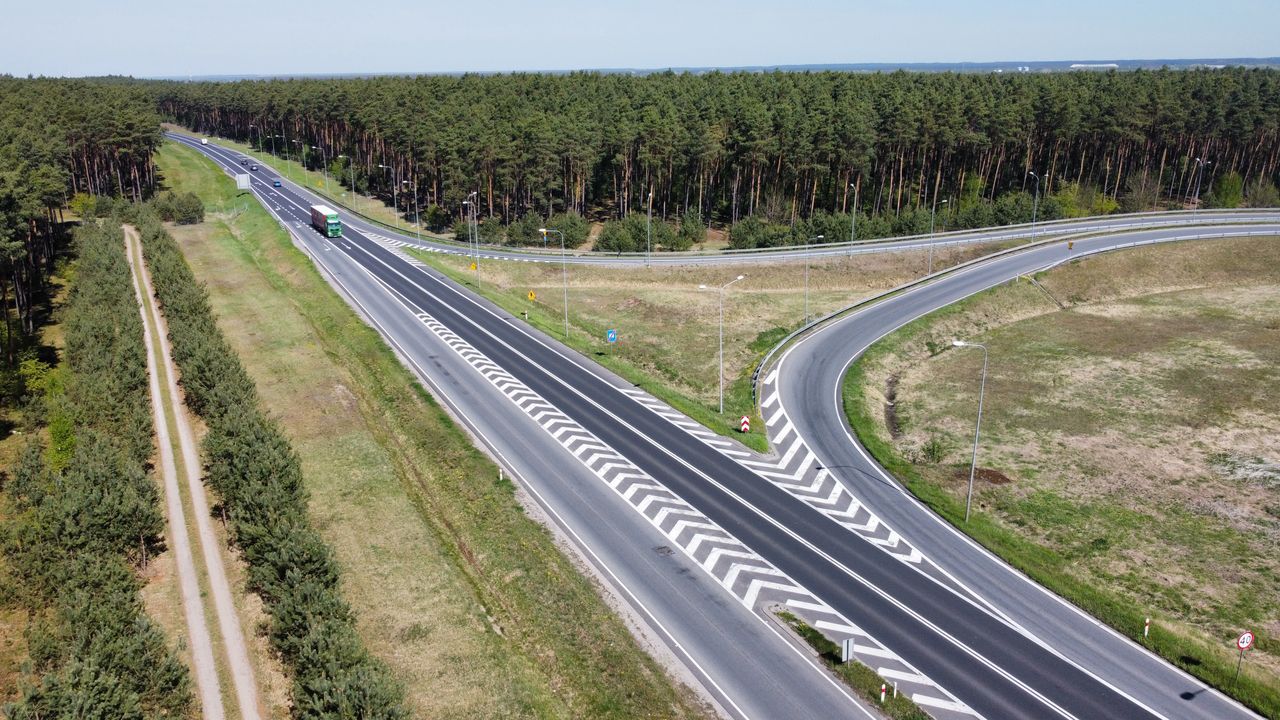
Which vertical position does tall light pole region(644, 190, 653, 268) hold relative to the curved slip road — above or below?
above

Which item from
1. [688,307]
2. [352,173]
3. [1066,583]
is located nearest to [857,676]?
[1066,583]

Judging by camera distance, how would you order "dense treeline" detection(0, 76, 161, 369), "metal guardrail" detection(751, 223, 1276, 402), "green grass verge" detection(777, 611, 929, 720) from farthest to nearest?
"metal guardrail" detection(751, 223, 1276, 402), "dense treeline" detection(0, 76, 161, 369), "green grass verge" detection(777, 611, 929, 720)

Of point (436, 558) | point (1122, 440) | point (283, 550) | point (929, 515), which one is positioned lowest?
point (436, 558)

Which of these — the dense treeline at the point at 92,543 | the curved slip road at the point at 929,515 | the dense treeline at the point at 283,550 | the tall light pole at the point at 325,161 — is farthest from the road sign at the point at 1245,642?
the tall light pole at the point at 325,161

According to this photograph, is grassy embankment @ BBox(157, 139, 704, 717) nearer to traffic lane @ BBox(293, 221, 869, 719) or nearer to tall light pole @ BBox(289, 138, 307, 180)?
traffic lane @ BBox(293, 221, 869, 719)

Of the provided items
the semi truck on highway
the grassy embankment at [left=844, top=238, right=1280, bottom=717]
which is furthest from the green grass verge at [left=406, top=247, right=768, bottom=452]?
the semi truck on highway

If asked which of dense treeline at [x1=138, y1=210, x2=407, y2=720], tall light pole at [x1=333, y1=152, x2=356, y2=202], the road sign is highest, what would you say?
tall light pole at [x1=333, y1=152, x2=356, y2=202]

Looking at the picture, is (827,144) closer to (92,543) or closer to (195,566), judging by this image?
(195,566)
